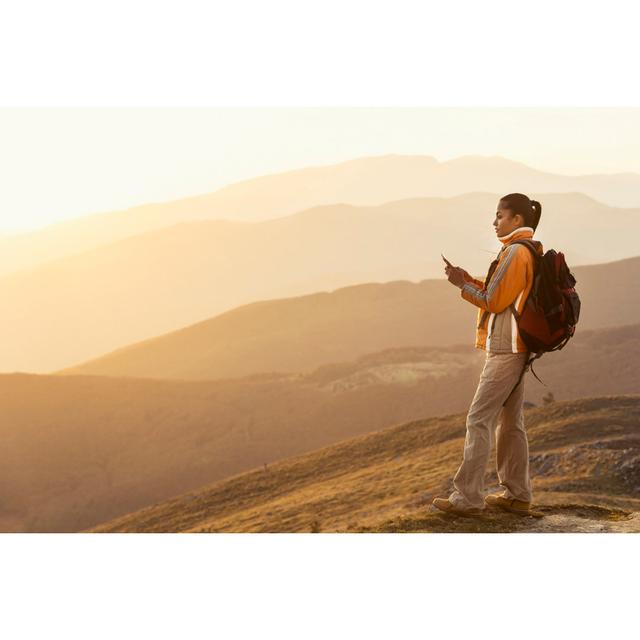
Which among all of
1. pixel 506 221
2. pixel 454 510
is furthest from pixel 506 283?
pixel 454 510

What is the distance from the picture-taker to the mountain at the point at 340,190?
522 feet

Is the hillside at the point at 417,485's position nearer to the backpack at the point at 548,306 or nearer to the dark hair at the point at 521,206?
the backpack at the point at 548,306

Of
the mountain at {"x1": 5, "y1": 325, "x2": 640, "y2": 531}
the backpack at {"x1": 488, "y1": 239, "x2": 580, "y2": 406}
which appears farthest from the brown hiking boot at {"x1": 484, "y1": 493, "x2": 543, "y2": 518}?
the mountain at {"x1": 5, "y1": 325, "x2": 640, "y2": 531}

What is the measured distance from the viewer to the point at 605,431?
1323 centimetres

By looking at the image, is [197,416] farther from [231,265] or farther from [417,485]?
[231,265]

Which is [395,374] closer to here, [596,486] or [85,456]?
[85,456]

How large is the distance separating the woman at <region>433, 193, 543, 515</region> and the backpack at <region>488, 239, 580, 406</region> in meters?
0.05

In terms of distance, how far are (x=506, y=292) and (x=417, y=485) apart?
269 inches

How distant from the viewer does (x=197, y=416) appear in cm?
2819

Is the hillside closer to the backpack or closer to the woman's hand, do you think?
the backpack

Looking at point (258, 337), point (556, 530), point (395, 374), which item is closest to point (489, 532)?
point (556, 530)

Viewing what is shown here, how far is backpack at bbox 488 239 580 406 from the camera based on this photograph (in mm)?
5645

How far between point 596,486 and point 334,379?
22.1 metres

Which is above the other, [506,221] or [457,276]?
[506,221]
